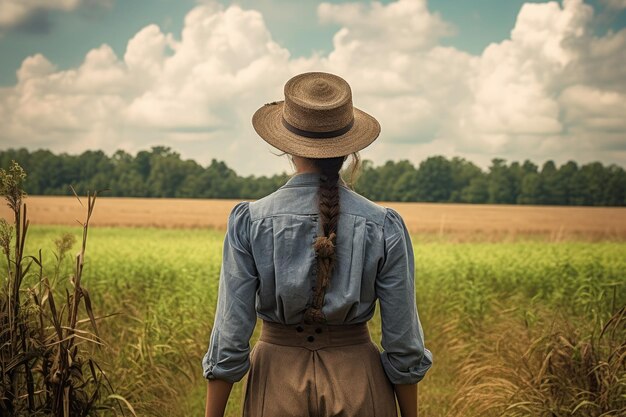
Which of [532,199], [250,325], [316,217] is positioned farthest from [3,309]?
[532,199]

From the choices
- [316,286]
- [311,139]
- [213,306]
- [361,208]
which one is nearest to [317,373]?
[316,286]

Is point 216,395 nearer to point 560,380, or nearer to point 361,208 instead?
point 361,208

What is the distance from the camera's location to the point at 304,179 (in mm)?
2703

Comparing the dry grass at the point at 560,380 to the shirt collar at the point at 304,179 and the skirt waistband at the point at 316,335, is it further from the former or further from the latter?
the shirt collar at the point at 304,179

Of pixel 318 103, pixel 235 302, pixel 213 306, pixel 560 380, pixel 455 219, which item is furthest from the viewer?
pixel 455 219

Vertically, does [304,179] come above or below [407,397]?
above

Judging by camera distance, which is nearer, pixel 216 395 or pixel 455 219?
pixel 216 395

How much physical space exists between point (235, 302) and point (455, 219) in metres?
29.1

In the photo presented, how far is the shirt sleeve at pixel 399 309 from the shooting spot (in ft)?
8.75

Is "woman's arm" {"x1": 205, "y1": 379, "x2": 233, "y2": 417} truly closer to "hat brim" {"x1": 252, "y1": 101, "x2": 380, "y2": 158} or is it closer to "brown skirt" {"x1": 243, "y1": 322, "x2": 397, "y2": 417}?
"brown skirt" {"x1": 243, "y1": 322, "x2": 397, "y2": 417}

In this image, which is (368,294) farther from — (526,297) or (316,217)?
(526,297)

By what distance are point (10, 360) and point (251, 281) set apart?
1.75m

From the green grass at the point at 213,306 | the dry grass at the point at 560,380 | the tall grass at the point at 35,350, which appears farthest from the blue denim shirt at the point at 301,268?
the dry grass at the point at 560,380

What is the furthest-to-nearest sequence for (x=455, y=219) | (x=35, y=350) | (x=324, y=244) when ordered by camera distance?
(x=455, y=219), (x=35, y=350), (x=324, y=244)
